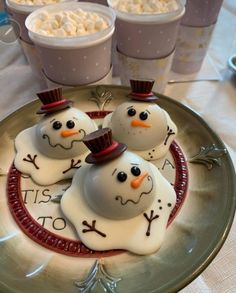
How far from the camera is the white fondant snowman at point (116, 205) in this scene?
39 cm

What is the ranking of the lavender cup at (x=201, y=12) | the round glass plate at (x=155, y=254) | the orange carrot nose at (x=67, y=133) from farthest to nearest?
the lavender cup at (x=201, y=12) → the orange carrot nose at (x=67, y=133) → the round glass plate at (x=155, y=254)

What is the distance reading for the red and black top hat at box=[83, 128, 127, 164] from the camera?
371 mm

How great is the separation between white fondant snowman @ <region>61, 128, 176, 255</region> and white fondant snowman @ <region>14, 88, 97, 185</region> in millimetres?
69

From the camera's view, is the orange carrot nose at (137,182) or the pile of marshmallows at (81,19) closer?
the orange carrot nose at (137,182)

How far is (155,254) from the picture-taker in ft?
1.26

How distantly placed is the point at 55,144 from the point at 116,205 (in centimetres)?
14

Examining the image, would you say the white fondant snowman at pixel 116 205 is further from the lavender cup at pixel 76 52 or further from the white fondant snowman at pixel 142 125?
the lavender cup at pixel 76 52

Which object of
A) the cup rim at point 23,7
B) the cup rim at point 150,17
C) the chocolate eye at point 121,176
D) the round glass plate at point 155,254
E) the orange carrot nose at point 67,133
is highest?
the cup rim at point 150,17

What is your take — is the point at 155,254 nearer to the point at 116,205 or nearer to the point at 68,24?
the point at 116,205

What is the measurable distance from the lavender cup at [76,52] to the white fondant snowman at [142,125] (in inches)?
4.7

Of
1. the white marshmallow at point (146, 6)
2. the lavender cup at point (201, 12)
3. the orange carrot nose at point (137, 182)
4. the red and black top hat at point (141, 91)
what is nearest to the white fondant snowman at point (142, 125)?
the red and black top hat at point (141, 91)

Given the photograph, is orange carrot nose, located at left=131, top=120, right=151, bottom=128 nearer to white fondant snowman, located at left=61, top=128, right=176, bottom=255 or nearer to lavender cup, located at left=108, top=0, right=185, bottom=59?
Result: white fondant snowman, located at left=61, top=128, right=176, bottom=255

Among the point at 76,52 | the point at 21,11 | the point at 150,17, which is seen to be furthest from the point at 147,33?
the point at 21,11

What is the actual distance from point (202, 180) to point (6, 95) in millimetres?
498
